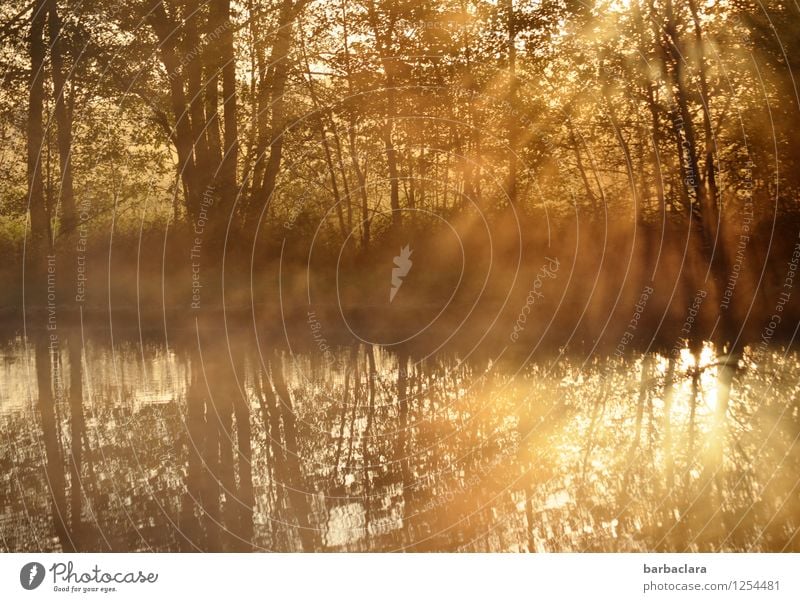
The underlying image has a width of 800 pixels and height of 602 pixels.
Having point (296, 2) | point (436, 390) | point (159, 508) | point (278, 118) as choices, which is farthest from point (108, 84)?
point (159, 508)

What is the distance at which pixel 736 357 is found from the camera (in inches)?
493

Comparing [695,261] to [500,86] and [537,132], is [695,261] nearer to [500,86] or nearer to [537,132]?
[537,132]

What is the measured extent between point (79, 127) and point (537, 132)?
10.5 meters

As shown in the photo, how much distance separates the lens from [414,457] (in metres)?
8.79
